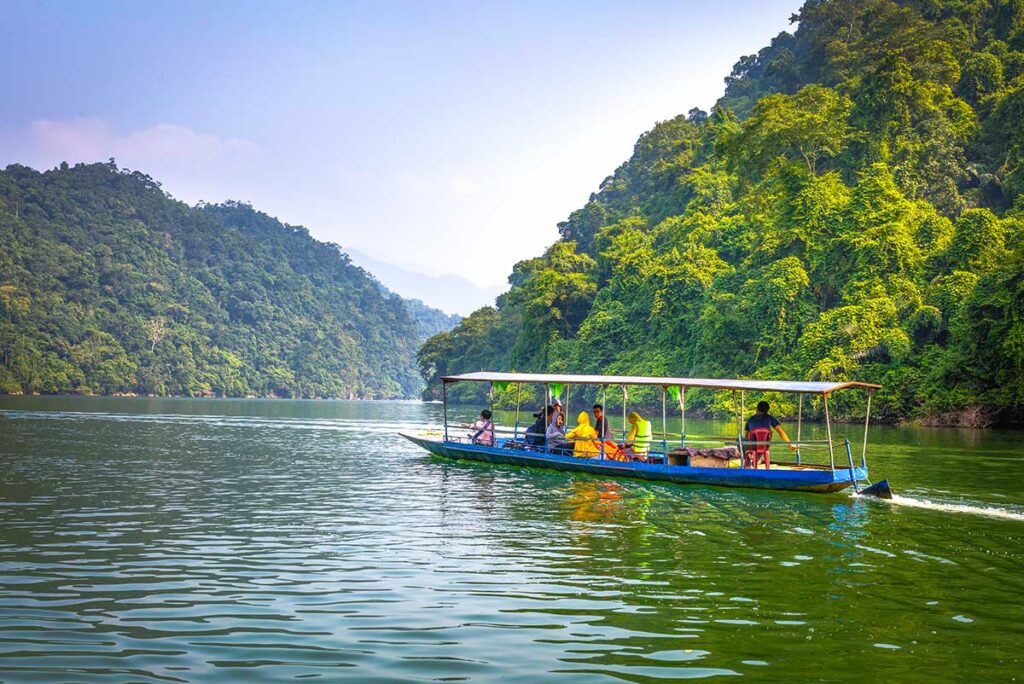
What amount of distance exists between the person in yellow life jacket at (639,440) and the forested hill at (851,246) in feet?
69.7

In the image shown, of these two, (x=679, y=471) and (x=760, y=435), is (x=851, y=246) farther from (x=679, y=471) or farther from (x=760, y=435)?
(x=679, y=471)

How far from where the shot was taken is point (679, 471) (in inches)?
882

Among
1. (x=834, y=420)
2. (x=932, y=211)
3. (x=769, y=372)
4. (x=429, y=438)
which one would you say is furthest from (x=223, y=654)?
(x=932, y=211)

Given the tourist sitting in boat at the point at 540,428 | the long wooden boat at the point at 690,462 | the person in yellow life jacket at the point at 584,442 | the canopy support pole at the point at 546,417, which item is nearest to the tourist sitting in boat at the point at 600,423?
the person in yellow life jacket at the point at 584,442

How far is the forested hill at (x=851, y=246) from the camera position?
153 ft

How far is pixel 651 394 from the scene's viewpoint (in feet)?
224

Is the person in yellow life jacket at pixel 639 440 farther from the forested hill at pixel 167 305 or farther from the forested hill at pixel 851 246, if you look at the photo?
the forested hill at pixel 167 305

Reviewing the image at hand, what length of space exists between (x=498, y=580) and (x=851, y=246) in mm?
49605

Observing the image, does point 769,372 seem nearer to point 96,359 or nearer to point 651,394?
point 651,394

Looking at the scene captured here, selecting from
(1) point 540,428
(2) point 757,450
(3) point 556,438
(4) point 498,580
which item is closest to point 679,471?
(2) point 757,450

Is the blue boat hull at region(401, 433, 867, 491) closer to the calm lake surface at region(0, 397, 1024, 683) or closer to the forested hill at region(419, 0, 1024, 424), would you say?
the calm lake surface at region(0, 397, 1024, 683)

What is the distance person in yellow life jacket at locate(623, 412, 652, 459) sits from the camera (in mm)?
24469

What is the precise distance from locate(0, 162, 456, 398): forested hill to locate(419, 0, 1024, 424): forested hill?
4864cm

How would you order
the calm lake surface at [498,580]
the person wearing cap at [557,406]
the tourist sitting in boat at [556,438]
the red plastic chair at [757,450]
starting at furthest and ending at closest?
the person wearing cap at [557,406] < the tourist sitting in boat at [556,438] < the red plastic chair at [757,450] < the calm lake surface at [498,580]
